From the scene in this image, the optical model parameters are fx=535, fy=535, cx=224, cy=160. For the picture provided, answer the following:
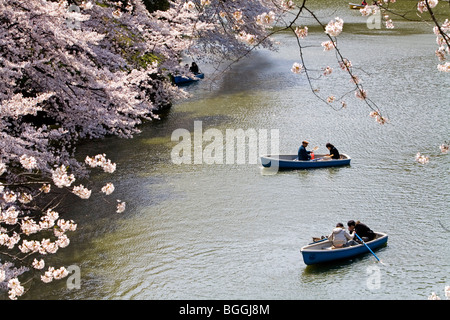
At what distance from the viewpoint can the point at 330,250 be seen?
10758mm

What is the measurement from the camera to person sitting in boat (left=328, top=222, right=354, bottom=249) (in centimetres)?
1085

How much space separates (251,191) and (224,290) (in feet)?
15.3

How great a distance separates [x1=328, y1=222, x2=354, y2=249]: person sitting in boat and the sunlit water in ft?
1.50

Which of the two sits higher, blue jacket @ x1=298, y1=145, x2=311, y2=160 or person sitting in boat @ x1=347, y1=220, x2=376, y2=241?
blue jacket @ x1=298, y1=145, x2=311, y2=160

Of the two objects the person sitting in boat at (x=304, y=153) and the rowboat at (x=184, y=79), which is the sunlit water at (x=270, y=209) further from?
the rowboat at (x=184, y=79)

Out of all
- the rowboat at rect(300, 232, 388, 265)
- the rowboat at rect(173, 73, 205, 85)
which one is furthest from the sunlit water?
the rowboat at rect(173, 73, 205, 85)

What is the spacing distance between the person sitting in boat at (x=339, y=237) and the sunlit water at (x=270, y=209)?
1.50 ft

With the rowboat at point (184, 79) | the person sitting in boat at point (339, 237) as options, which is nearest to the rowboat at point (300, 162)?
the person sitting in boat at point (339, 237)

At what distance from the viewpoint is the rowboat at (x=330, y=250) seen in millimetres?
10695

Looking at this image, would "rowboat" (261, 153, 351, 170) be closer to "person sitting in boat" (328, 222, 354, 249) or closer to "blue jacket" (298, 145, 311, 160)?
"blue jacket" (298, 145, 311, 160)

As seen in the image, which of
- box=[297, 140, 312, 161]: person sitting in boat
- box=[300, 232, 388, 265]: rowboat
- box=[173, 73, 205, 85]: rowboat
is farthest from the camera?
box=[173, 73, 205, 85]: rowboat

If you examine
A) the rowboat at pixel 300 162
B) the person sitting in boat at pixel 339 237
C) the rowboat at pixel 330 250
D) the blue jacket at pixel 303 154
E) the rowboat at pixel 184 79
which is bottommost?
the rowboat at pixel 330 250

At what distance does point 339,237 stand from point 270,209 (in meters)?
2.72
